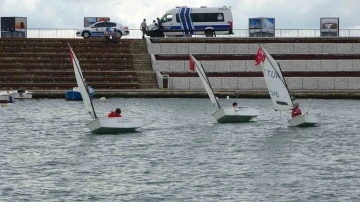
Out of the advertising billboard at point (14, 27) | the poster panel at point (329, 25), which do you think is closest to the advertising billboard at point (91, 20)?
the advertising billboard at point (14, 27)

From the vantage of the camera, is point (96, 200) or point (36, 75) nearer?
point (96, 200)

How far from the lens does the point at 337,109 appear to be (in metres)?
119

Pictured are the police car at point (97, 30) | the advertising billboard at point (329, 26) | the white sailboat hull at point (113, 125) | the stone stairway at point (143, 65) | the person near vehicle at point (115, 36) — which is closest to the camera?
the white sailboat hull at point (113, 125)

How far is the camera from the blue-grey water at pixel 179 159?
62.9 metres

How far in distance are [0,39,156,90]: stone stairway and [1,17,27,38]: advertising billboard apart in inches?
180

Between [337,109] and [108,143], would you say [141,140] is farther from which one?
[337,109]

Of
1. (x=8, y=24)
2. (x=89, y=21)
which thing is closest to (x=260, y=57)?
(x=8, y=24)

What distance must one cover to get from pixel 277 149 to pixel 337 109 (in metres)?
37.4

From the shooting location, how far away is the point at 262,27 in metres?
149

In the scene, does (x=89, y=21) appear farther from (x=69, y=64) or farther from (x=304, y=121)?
(x=304, y=121)

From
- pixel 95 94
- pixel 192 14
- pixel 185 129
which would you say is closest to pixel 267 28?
pixel 192 14

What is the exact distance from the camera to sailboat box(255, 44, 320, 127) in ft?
314

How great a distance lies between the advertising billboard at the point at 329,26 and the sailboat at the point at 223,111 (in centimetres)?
4758

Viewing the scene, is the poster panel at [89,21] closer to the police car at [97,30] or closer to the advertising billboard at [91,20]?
the advertising billboard at [91,20]
